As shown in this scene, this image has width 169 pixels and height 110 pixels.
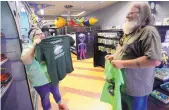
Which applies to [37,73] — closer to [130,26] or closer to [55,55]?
[55,55]

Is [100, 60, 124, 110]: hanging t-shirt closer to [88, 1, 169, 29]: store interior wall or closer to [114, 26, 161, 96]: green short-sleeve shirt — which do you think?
[114, 26, 161, 96]: green short-sleeve shirt

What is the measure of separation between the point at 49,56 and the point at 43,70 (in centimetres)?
27

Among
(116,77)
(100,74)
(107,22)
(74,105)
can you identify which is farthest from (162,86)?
(107,22)

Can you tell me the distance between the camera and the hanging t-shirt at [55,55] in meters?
1.47

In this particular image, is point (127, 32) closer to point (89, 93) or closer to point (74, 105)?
point (74, 105)

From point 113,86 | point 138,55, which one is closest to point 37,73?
point 113,86

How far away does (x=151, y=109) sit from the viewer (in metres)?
1.75

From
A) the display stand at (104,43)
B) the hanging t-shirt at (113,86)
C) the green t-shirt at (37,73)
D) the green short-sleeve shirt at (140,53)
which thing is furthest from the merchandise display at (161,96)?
the display stand at (104,43)

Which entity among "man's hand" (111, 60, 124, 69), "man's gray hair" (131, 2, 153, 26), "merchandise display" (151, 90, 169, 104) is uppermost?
"man's gray hair" (131, 2, 153, 26)

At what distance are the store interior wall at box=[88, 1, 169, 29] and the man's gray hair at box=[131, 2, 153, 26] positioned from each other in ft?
18.4

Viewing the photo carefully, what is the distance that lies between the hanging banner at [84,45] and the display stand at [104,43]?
59.0 inches

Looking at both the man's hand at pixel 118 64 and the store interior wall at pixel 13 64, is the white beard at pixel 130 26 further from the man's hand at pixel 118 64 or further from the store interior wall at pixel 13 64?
the store interior wall at pixel 13 64

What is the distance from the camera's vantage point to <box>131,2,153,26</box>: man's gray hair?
1107 mm

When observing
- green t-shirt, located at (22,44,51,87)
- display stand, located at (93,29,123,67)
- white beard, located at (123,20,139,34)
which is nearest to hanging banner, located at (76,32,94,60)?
display stand, located at (93,29,123,67)
